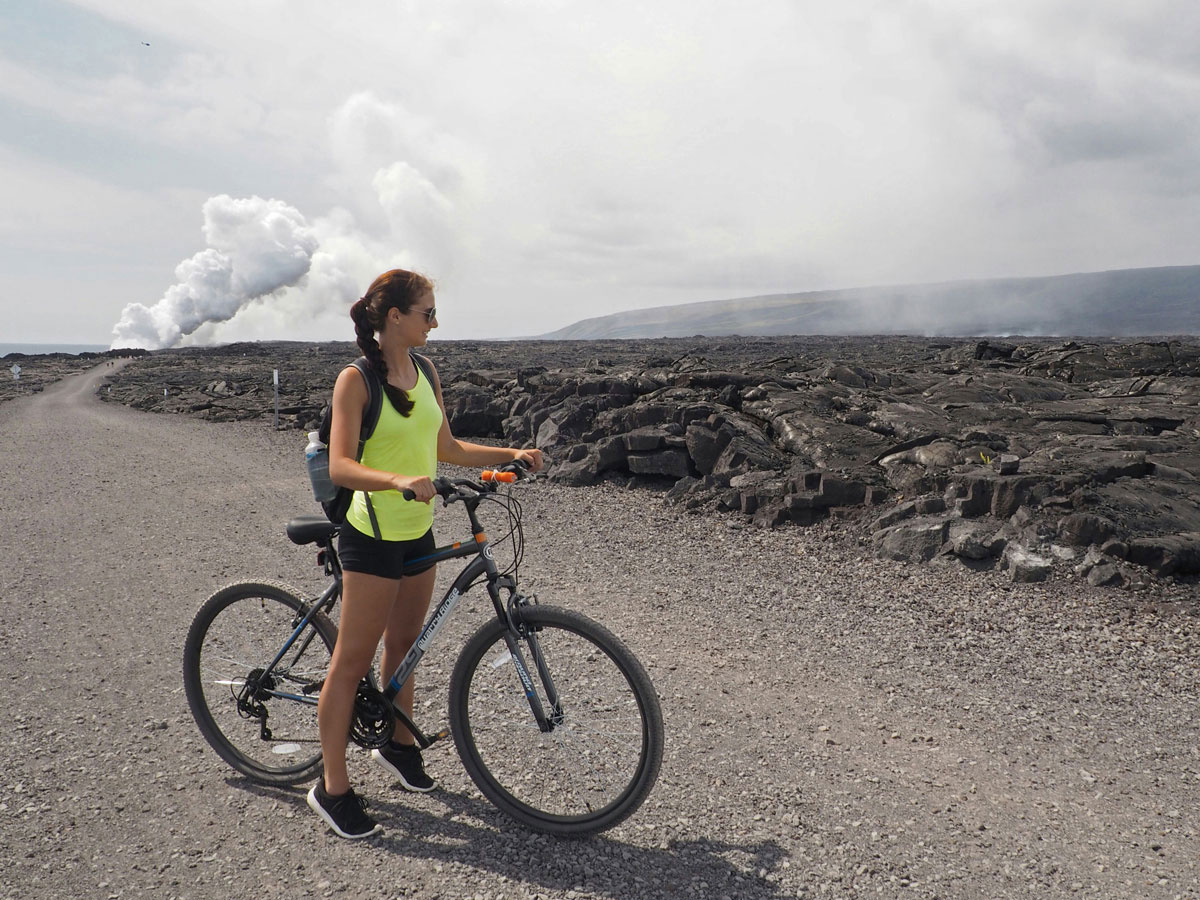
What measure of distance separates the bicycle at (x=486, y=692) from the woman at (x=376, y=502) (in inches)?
6.5

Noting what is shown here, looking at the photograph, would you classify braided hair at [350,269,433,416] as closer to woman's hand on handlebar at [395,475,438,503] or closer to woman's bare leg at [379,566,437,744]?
woman's hand on handlebar at [395,475,438,503]

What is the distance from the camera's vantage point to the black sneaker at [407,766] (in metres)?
3.87

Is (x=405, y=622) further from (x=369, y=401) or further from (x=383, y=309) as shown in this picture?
(x=383, y=309)

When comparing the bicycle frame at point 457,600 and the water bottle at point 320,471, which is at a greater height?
the water bottle at point 320,471

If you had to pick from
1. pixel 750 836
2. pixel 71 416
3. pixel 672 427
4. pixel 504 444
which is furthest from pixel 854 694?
pixel 71 416

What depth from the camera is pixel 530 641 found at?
11.2 feet

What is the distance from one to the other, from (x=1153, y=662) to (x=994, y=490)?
127 inches

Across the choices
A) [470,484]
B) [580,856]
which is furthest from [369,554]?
[580,856]

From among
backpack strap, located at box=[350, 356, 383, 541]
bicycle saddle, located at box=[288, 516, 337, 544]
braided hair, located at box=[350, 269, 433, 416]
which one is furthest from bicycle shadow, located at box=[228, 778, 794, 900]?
braided hair, located at box=[350, 269, 433, 416]

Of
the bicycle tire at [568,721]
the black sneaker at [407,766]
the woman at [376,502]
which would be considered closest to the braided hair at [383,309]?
the woman at [376,502]

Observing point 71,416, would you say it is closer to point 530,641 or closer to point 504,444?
point 504,444

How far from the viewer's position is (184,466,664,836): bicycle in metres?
3.38

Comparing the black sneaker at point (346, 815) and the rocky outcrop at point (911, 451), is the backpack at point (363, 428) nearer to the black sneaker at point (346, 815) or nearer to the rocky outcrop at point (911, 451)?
the black sneaker at point (346, 815)

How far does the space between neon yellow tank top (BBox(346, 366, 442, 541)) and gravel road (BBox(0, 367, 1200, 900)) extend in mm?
1497
